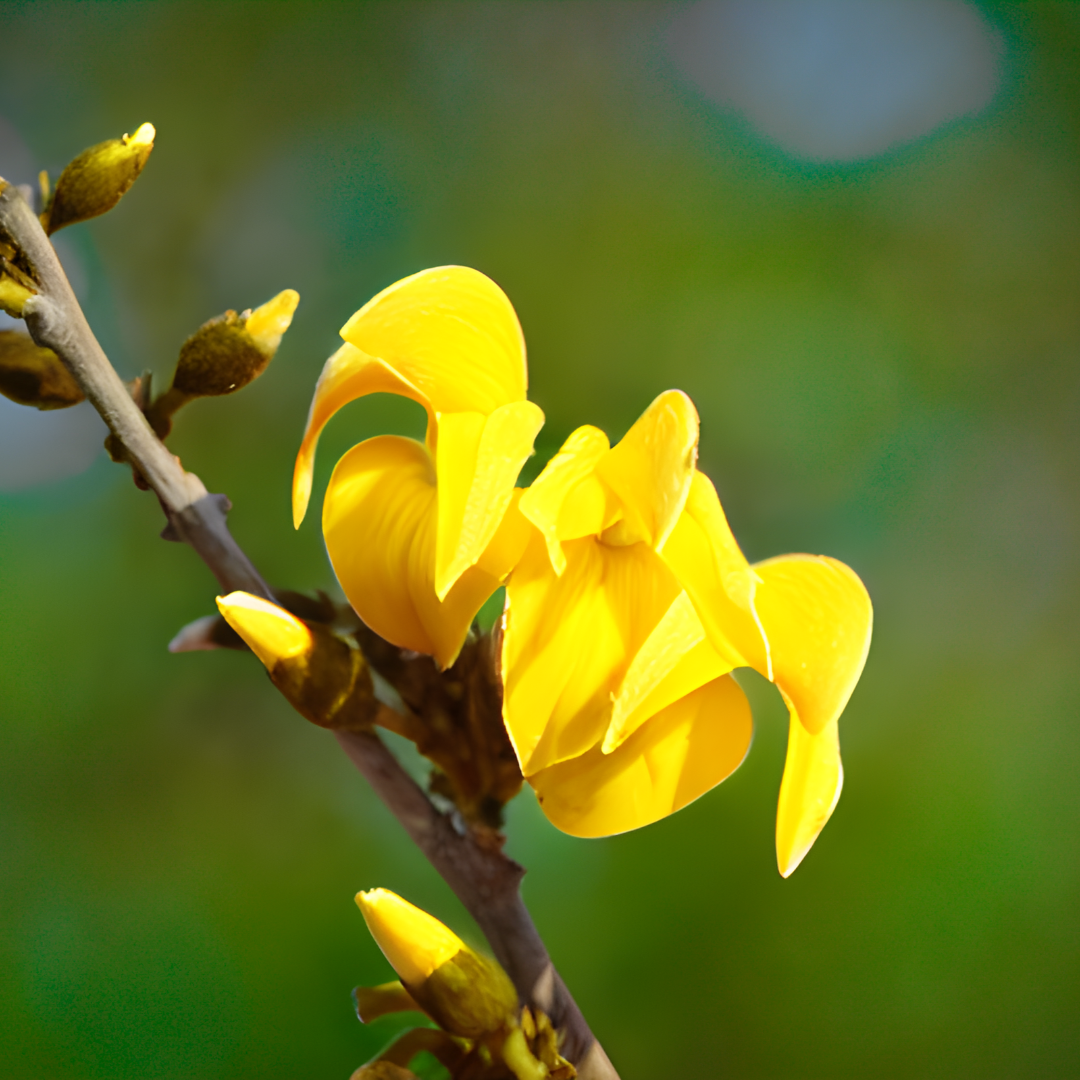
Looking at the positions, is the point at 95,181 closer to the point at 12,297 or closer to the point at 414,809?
the point at 12,297

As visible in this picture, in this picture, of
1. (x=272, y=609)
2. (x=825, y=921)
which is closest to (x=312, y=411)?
(x=272, y=609)

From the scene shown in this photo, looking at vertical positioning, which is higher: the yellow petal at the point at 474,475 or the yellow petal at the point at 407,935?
the yellow petal at the point at 474,475

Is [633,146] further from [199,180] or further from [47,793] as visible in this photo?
Answer: [47,793]

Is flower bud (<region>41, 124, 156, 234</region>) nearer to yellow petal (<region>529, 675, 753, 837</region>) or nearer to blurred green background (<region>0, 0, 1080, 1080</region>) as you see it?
yellow petal (<region>529, 675, 753, 837</region>)

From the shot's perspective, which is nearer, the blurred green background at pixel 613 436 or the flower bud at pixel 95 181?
the flower bud at pixel 95 181

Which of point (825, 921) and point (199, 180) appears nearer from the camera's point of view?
point (825, 921)

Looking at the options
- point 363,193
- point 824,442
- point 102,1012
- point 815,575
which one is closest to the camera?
point 815,575

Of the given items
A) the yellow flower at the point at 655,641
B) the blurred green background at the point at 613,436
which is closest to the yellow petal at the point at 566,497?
the yellow flower at the point at 655,641

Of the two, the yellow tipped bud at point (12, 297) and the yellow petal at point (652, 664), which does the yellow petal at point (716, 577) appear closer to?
the yellow petal at point (652, 664)

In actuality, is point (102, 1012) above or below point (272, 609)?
below
